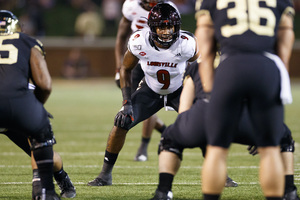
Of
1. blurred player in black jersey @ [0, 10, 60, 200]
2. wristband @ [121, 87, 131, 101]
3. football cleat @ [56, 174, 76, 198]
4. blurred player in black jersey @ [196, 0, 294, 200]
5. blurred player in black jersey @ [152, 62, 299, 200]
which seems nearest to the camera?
blurred player in black jersey @ [196, 0, 294, 200]

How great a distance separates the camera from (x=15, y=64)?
153 inches

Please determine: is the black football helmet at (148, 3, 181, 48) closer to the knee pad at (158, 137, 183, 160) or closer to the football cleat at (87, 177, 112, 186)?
the football cleat at (87, 177, 112, 186)

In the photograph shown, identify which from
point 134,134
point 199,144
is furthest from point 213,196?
point 134,134

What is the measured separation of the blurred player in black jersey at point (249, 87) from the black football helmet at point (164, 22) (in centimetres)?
158

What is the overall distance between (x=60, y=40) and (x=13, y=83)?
681 inches

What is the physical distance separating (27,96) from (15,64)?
0.22m

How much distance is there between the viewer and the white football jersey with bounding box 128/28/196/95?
16.9 ft

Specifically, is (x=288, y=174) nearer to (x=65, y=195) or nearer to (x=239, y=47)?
(x=239, y=47)

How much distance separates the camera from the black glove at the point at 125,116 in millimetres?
4938

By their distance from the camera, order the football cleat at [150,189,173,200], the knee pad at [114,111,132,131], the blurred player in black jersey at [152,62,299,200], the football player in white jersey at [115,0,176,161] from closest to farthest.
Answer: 1. the blurred player in black jersey at [152,62,299,200]
2. the football cleat at [150,189,173,200]
3. the knee pad at [114,111,132,131]
4. the football player in white jersey at [115,0,176,161]

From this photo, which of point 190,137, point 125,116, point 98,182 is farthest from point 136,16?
point 190,137

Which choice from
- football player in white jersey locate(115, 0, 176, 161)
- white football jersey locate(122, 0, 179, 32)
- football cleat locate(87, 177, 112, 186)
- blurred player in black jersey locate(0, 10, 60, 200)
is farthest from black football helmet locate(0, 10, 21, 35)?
white football jersey locate(122, 0, 179, 32)

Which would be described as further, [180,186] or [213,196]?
[180,186]

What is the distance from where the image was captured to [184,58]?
5.27m
